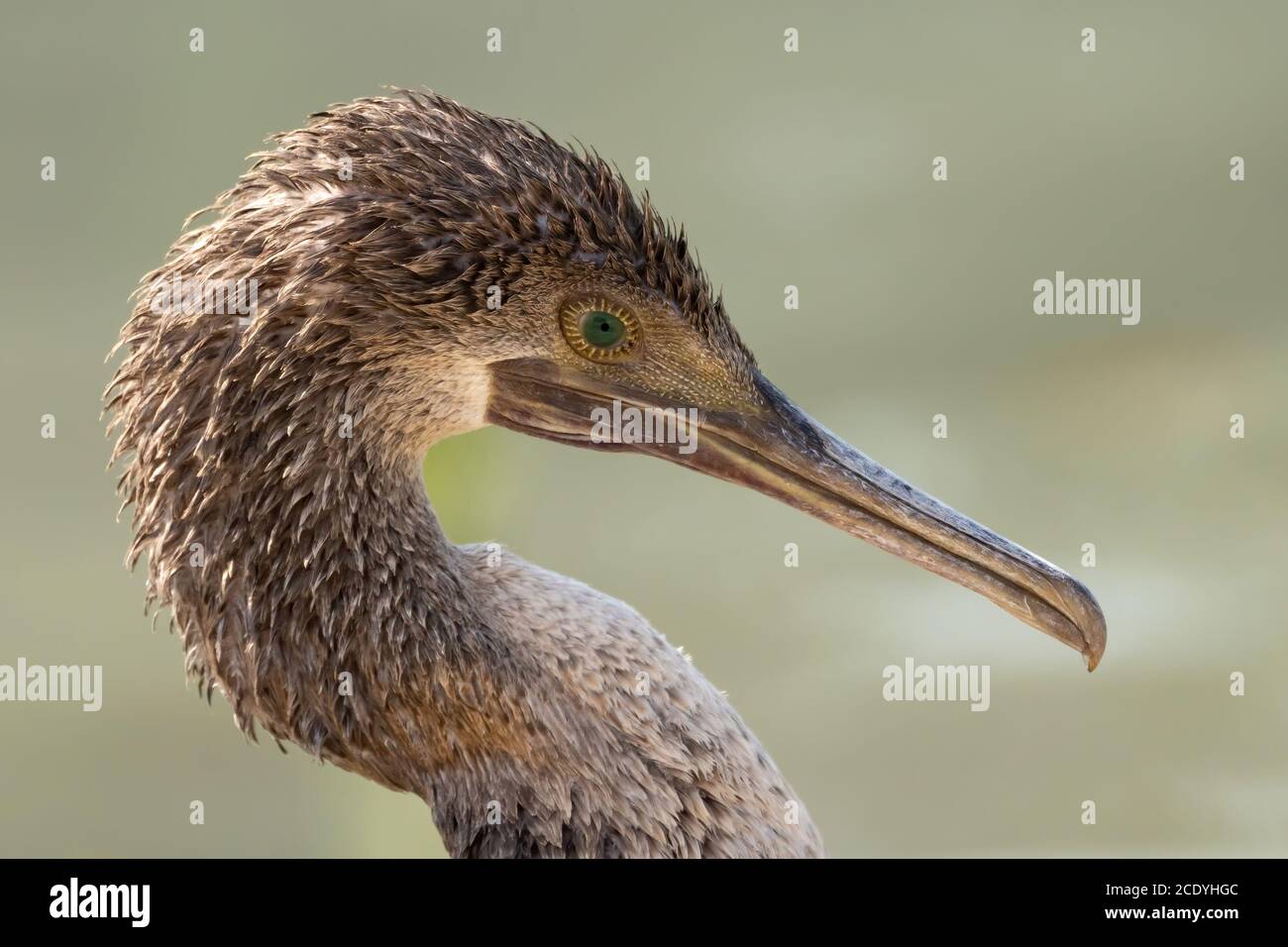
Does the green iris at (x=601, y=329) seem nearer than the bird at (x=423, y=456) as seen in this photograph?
No

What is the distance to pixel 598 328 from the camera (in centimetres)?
267

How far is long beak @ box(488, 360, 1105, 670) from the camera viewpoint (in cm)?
→ 281

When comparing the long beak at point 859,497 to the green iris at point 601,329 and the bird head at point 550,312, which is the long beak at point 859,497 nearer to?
the bird head at point 550,312

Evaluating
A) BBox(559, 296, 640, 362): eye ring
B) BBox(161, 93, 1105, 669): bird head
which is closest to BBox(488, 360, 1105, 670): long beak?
BBox(161, 93, 1105, 669): bird head

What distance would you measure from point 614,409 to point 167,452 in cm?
75

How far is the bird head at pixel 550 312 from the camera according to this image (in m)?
2.49

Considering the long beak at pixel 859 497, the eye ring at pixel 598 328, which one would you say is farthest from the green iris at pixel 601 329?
the long beak at pixel 859 497

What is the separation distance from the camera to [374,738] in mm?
2713

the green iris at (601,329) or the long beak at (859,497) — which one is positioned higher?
the green iris at (601,329)

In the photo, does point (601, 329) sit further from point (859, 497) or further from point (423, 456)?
point (859, 497)

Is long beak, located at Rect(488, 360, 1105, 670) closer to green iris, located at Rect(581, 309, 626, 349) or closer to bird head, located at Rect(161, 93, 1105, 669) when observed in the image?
bird head, located at Rect(161, 93, 1105, 669)

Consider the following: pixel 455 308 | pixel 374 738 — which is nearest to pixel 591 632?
pixel 374 738

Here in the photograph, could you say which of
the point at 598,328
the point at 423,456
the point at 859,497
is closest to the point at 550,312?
the point at 598,328

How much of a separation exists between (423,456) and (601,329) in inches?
14.7
